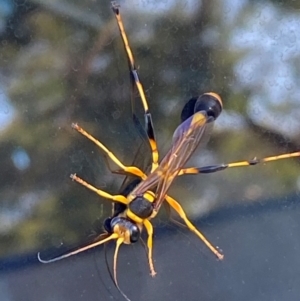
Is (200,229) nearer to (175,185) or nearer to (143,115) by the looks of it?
(175,185)

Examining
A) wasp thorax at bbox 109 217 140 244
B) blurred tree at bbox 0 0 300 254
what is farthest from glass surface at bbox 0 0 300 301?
wasp thorax at bbox 109 217 140 244

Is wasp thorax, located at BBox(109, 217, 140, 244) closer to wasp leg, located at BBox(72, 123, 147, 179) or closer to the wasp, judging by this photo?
the wasp

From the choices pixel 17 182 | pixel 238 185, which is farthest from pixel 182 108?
pixel 17 182

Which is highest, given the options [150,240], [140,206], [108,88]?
[108,88]

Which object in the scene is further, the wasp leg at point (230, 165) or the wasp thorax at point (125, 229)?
the wasp leg at point (230, 165)

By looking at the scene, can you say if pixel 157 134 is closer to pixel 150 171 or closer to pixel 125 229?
pixel 150 171

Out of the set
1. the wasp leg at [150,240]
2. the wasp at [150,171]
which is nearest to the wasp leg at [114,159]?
the wasp at [150,171]

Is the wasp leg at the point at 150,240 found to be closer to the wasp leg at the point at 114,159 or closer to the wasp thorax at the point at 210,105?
the wasp leg at the point at 114,159

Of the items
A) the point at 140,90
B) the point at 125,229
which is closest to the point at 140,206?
the point at 125,229
